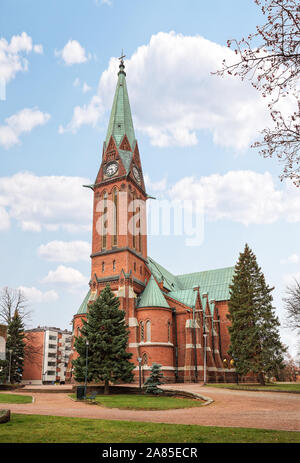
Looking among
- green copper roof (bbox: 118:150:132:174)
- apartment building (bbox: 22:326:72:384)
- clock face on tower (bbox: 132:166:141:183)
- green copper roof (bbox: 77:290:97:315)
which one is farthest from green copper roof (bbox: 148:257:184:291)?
apartment building (bbox: 22:326:72:384)

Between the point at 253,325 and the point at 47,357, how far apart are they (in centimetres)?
5967

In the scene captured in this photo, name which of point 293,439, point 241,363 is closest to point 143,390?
point 241,363

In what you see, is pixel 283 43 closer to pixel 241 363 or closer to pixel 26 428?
pixel 26 428

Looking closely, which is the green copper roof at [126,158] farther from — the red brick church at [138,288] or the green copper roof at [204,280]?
the green copper roof at [204,280]

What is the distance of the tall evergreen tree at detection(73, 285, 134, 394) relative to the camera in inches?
1152

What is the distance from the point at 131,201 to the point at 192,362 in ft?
71.7

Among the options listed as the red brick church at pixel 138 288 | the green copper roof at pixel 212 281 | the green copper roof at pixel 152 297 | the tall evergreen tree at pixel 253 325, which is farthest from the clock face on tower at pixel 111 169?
the green copper roof at pixel 212 281

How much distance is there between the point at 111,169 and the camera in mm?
52438

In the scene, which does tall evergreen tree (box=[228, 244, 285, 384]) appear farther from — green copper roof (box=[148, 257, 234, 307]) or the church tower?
green copper roof (box=[148, 257, 234, 307])

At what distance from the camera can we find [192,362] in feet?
146

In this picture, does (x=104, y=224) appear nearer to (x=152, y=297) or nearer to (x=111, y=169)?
(x=111, y=169)

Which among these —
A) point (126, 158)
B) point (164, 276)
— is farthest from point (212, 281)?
point (126, 158)

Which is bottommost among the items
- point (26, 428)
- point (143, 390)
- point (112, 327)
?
point (143, 390)

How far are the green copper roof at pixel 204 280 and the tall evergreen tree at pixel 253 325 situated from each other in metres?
14.2
